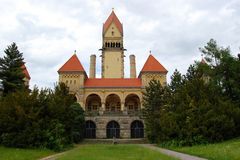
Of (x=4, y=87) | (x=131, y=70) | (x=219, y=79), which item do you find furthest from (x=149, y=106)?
(x=131, y=70)

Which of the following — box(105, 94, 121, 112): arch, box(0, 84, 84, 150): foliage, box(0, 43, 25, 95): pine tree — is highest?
box(105, 94, 121, 112): arch

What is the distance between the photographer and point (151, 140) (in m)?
37.5

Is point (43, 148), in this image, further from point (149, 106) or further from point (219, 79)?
point (219, 79)

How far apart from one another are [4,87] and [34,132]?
10.8m

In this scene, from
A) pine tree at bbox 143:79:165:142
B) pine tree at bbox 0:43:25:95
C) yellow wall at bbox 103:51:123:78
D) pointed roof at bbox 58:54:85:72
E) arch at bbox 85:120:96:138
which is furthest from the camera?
yellow wall at bbox 103:51:123:78

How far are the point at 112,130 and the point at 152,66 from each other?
16.6 m

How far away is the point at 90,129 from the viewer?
50469mm

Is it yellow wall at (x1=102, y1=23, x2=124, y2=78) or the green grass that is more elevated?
yellow wall at (x1=102, y1=23, x2=124, y2=78)

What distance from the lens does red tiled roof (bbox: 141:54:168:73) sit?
196 feet

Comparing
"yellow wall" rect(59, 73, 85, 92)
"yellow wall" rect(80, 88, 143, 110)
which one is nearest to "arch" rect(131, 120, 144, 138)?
"yellow wall" rect(80, 88, 143, 110)

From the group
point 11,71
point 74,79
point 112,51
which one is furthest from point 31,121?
point 112,51

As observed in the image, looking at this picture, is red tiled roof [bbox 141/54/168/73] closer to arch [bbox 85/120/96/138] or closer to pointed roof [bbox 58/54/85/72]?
pointed roof [bbox 58/54/85/72]

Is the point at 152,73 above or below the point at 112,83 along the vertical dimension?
above

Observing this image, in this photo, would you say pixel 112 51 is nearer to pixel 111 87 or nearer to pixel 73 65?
pixel 73 65
